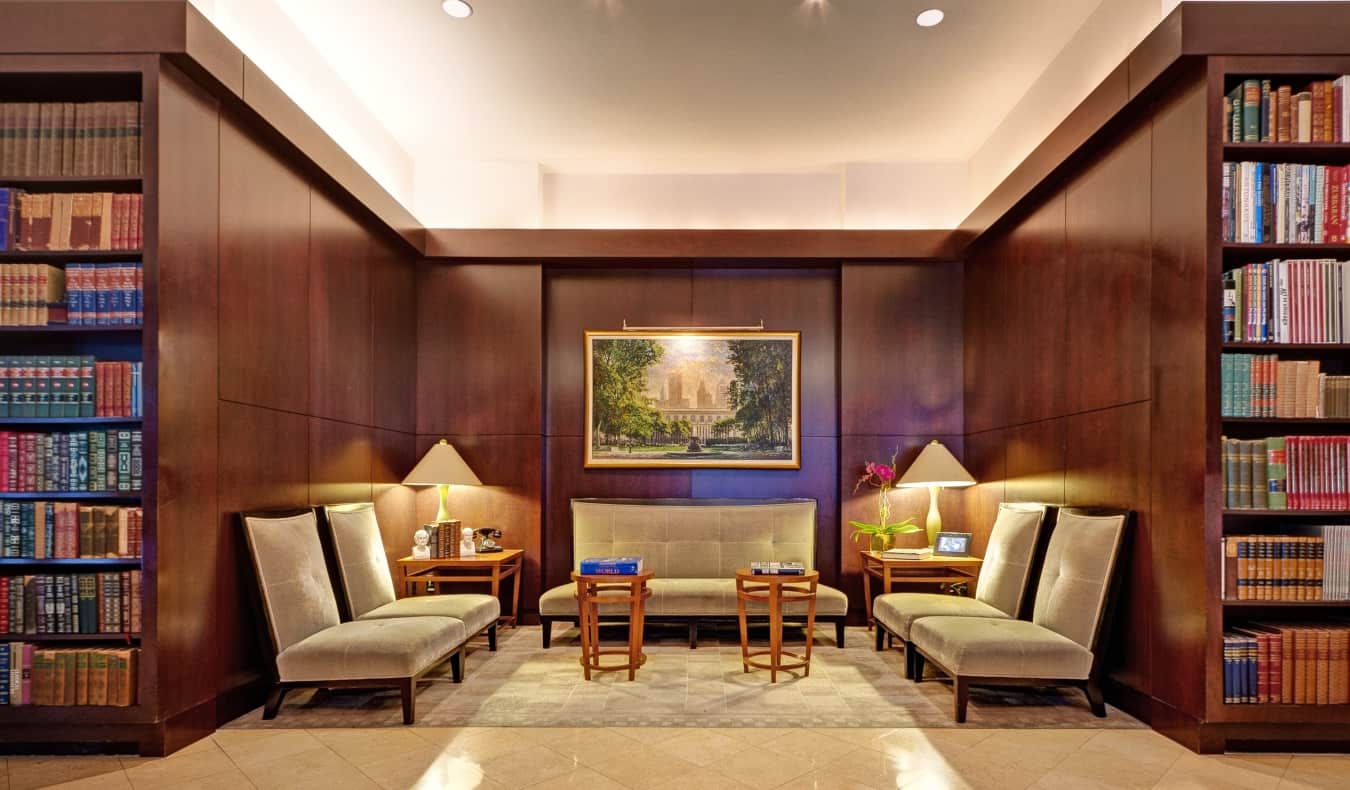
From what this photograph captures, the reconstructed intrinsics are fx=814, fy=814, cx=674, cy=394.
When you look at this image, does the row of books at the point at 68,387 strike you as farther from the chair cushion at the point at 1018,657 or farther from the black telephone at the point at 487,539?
the chair cushion at the point at 1018,657

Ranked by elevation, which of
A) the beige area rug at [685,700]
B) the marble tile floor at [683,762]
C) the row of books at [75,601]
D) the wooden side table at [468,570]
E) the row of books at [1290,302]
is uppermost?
the row of books at [1290,302]

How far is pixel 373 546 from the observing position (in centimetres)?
536

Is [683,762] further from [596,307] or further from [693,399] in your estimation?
[596,307]

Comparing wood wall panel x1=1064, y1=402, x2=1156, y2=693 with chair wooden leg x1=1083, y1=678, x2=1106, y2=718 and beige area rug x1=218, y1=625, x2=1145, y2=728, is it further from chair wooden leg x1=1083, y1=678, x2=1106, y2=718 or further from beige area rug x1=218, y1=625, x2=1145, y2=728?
beige area rug x1=218, y1=625, x2=1145, y2=728

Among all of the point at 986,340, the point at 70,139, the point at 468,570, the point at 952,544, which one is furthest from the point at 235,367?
the point at 986,340

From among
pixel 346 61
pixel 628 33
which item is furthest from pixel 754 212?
pixel 346 61

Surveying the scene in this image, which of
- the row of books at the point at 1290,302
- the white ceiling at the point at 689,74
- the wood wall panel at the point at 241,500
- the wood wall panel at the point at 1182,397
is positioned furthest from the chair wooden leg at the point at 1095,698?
the wood wall panel at the point at 241,500

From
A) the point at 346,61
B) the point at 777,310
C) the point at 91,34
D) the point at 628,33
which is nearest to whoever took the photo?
the point at 91,34

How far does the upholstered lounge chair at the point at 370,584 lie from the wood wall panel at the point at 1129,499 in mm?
3683

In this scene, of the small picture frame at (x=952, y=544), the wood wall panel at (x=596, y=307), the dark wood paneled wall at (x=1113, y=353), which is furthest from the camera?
the wood wall panel at (x=596, y=307)

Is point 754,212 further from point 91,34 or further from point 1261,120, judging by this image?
point 91,34

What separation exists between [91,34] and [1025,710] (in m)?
5.59

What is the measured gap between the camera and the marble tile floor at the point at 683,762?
332 cm

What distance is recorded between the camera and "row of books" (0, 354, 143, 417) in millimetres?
3699
